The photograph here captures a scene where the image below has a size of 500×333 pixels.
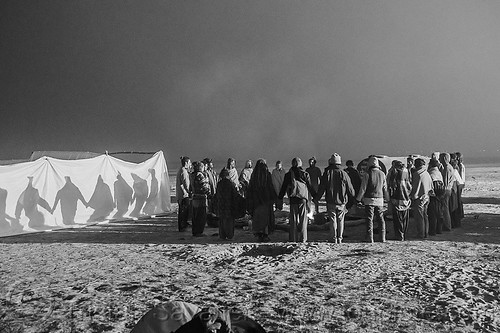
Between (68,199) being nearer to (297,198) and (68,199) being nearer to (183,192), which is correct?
(183,192)

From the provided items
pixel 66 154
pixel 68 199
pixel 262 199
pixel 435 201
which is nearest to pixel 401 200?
pixel 435 201

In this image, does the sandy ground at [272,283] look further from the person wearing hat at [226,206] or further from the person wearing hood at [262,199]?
the person wearing hat at [226,206]

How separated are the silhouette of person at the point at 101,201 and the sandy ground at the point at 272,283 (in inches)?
159

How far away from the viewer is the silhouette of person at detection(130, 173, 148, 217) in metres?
14.4

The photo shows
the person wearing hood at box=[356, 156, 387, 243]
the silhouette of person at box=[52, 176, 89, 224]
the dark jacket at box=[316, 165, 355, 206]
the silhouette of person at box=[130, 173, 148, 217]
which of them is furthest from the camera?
the silhouette of person at box=[130, 173, 148, 217]

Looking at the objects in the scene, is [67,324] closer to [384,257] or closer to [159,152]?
[384,257]

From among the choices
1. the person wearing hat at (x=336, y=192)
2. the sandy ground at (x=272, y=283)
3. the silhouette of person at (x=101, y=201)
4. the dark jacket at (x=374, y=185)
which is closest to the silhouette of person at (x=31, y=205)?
the silhouette of person at (x=101, y=201)

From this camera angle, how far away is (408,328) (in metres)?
4.01

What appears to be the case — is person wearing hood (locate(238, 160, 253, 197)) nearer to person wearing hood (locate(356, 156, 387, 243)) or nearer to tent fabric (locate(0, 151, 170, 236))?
tent fabric (locate(0, 151, 170, 236))

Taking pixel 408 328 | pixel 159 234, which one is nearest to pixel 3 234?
pixel 159 234

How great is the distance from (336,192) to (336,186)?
0.13m

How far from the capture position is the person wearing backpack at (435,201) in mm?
9367

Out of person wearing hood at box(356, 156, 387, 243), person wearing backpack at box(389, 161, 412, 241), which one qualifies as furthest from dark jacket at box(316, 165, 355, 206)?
person wearing backpack at box(389, 161, 412, 241)

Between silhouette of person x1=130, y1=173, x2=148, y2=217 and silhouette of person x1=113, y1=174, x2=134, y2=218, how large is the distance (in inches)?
10.9
